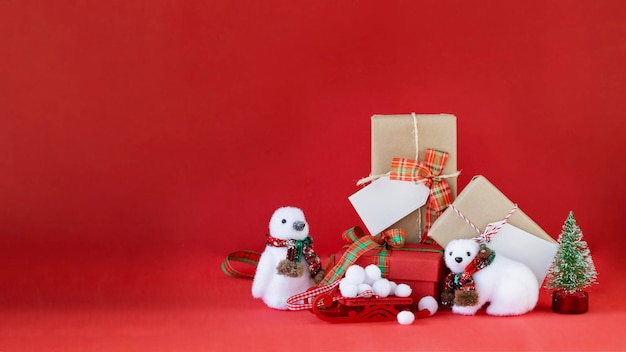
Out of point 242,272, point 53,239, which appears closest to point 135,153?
point 53,239

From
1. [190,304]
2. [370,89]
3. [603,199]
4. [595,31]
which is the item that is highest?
[595,31]

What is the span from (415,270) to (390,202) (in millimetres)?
301

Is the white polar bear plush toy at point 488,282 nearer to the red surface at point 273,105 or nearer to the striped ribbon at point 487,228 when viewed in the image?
the striped ribbon at point 487,228

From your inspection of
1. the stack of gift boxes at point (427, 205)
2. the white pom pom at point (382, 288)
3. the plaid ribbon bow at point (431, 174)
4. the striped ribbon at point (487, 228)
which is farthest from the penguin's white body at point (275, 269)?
the striped ribbon at point (487, 228)

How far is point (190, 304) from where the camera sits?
112 inches

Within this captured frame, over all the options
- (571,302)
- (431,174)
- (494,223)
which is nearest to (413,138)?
(431,174)

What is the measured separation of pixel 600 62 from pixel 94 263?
6.78 feet

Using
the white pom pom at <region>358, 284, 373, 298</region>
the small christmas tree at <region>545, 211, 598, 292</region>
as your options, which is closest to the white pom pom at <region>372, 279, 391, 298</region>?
the white pom pom at <region>358, 284, 373, 298</region>

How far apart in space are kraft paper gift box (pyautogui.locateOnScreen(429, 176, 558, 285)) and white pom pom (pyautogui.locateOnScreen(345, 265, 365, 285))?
30 centimetres

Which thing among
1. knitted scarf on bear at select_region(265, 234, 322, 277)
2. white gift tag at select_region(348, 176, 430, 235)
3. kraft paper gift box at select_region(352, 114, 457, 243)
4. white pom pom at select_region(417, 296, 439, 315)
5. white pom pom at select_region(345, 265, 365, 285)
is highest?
kraft paper gift box at select_region(352, 114, 457, 243)

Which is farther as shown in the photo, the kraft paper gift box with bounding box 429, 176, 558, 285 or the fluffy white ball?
the kraft paper gift box with bounding box 429, 176, 558, 285

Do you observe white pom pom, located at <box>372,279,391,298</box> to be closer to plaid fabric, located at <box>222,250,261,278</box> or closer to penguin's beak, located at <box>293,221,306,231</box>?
penguin's beak, located at <box>293,221,306,231</box>

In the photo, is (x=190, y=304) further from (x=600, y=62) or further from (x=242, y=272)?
(x=600, y=62)

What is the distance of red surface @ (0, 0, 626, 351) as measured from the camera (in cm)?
360
